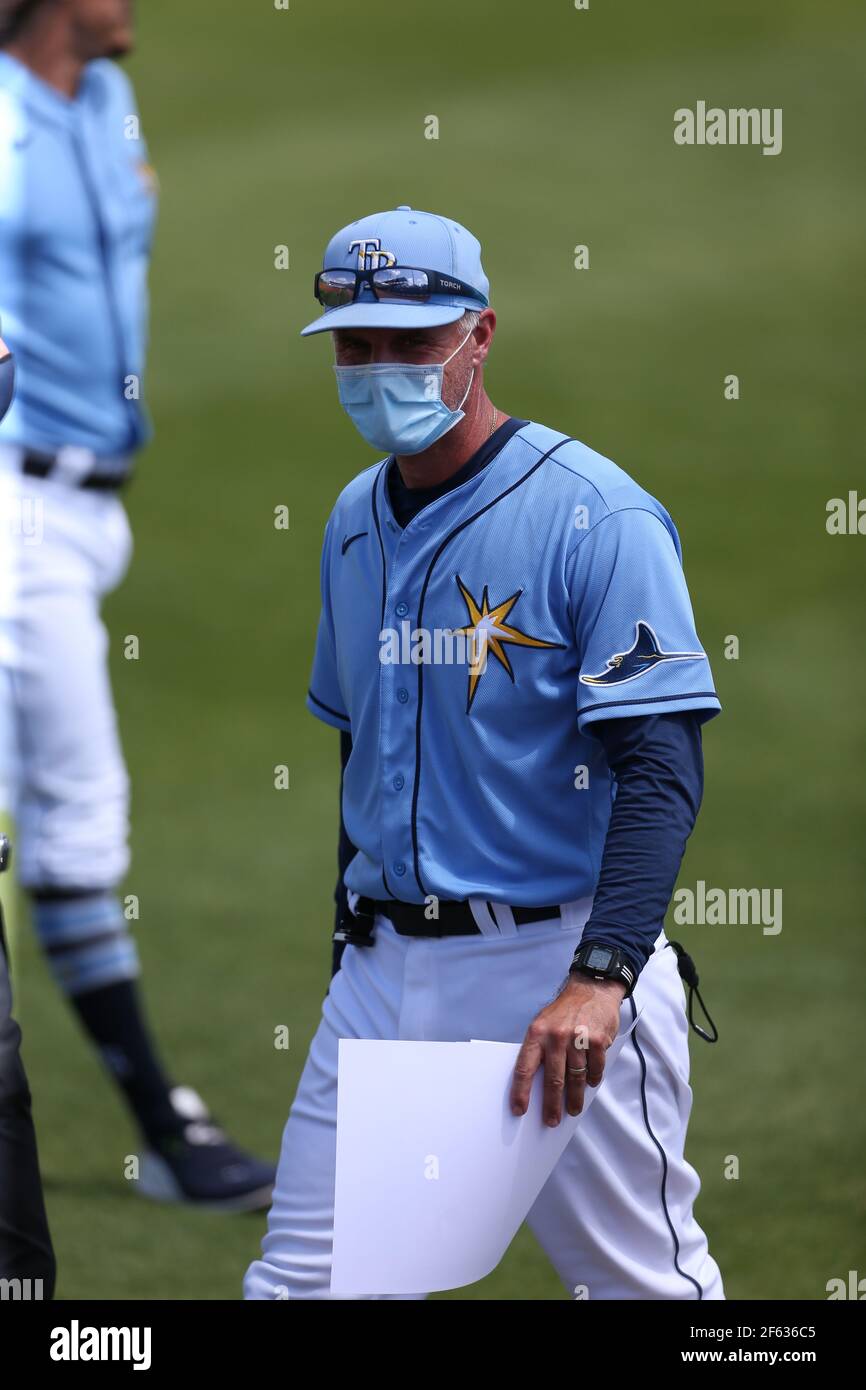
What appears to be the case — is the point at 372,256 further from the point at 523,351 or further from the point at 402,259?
the point at 523,351

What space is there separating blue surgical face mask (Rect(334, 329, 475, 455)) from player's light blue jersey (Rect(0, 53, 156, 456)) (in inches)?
102

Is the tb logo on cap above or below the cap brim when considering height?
above

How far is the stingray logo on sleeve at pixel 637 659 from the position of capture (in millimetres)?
3074

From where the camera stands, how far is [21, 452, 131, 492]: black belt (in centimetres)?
573

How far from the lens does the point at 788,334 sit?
11680mm

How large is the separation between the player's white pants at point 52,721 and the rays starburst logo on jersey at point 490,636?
247 cm

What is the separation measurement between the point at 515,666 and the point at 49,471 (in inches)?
114

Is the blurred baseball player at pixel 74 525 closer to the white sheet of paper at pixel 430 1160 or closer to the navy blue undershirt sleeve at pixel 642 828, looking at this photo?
the white sheet of paper at pixel 430 1160

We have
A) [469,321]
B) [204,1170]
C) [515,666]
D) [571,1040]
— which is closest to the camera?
[571,1040]

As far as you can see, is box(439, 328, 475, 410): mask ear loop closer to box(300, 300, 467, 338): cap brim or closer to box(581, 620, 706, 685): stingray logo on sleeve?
box(300, 300, 467, 338): cap brim

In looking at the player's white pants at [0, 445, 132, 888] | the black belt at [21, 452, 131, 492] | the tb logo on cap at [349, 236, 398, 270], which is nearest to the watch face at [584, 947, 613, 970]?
the tb logo on cap at [349, 236, 398, 270]

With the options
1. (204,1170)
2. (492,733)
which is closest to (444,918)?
(492,733)

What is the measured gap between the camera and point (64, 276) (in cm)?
607
